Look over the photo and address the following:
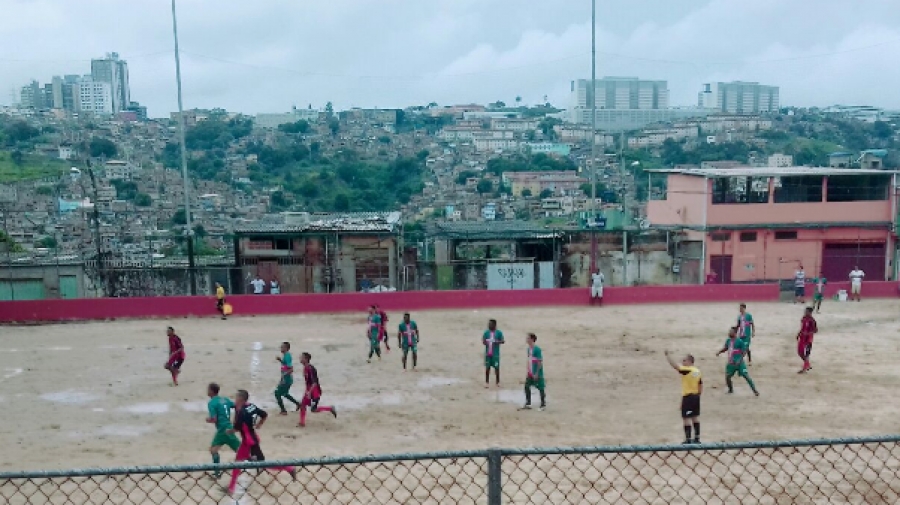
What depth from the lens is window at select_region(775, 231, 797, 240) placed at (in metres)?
32.4

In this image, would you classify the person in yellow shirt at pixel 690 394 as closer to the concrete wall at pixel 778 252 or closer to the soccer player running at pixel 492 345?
the soccer player running at pixel 492 345

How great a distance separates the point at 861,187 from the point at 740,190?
15.4 ft

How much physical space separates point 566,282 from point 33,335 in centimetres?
1925

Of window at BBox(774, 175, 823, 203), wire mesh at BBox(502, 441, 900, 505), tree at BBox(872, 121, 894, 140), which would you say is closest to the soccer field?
wire mesh at BBox(502, 441, 900, 505)

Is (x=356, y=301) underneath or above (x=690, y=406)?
underneath

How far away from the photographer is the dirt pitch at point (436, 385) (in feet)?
41.4

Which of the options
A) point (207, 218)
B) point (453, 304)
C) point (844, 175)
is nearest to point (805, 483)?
point (453, 304)

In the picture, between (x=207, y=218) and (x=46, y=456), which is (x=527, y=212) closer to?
(x=207, y=218)

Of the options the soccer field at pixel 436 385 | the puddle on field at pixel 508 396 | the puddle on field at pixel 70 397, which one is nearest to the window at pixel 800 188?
the soccer field at pixel 436 385

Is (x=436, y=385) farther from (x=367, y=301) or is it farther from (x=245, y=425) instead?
(x=367, y=301)

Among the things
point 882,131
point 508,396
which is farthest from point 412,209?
Result: point 882,131

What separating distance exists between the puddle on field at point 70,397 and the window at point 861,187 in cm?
2900

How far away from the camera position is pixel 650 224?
37.1 meters

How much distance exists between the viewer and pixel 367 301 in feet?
84.1
